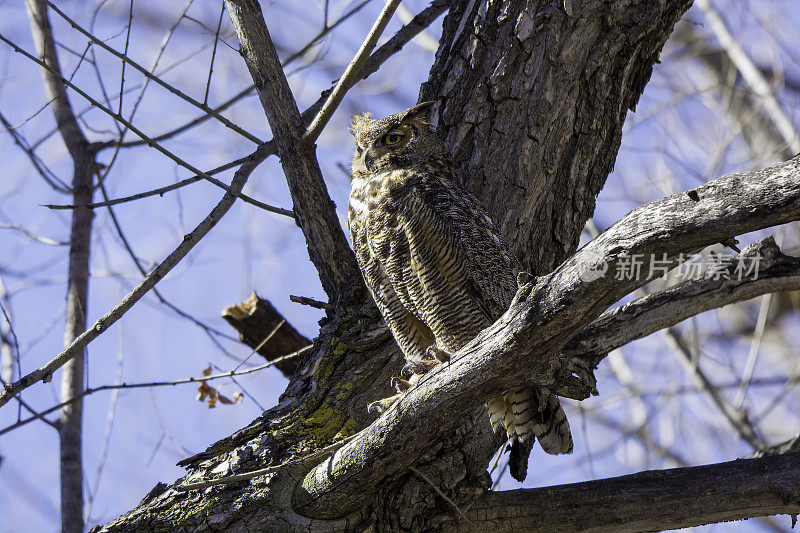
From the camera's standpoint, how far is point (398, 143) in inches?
141

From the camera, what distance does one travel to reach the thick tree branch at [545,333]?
1.75 metres

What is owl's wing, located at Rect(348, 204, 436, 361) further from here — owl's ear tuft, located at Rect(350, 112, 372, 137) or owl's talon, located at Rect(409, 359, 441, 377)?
owl's ear tuft, located at Rect(350, 112, 372, 137)

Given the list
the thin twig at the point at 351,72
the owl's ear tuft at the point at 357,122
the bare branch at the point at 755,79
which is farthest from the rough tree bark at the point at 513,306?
the bare branch at the point at 755,79

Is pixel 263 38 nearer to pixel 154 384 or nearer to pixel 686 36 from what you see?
pixel 154 384

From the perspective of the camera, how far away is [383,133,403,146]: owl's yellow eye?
11.7 feet

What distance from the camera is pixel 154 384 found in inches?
128

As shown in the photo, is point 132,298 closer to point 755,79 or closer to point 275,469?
point 275,469

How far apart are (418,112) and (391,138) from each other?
0.18 meters

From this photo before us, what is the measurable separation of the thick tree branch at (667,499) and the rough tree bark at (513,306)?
0.08 metres

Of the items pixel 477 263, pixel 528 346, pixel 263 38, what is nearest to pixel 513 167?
pixel 477 263

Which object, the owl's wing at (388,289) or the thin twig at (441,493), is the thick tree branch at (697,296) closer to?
the owl's wing at (388,289)

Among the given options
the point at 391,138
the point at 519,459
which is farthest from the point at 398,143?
the point at 519,459

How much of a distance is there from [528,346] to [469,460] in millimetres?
1038

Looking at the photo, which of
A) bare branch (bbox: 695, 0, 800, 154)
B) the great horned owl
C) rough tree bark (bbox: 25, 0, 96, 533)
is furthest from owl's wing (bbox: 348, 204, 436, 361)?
bare branch (bbox: 695, 0, 800, 154)
